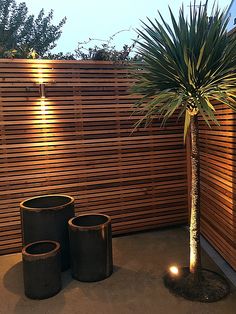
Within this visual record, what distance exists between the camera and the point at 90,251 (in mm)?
3252

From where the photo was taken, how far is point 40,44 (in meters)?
10.9

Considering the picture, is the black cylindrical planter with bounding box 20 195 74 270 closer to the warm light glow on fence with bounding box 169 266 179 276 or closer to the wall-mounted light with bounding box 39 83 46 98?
the warm light glow on fence with bounding box 169 266 179 276

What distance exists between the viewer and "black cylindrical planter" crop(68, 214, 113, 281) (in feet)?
10.6

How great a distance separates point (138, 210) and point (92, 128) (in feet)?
4.56

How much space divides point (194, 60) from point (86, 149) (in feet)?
6.89

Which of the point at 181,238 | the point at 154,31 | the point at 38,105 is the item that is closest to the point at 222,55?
the point at 154,31

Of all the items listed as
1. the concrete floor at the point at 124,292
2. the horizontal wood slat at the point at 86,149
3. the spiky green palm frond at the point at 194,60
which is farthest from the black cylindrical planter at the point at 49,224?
the spiky green palm frond at the point at 194,60

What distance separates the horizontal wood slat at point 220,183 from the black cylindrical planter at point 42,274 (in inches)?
73.5

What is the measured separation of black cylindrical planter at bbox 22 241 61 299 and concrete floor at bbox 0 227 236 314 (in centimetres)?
7

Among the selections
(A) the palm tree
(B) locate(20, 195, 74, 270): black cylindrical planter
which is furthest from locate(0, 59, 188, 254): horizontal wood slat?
(A) the palm tree

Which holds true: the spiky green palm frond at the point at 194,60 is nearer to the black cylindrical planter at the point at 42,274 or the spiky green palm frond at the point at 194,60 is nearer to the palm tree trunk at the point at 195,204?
the palm tree trunk at the point at 195,204

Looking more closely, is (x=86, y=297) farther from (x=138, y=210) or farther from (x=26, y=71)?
(x=26, y=71)

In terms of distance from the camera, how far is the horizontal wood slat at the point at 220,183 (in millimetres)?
3291

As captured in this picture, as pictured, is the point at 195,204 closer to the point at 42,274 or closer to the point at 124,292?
the point at 124,292
